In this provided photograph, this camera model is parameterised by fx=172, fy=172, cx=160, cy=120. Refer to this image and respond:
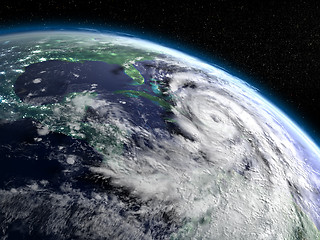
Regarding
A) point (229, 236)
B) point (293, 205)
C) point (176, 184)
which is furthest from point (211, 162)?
point (293, 205)

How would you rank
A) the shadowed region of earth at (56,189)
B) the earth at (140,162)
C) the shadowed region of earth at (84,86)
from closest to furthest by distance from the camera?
the shadowed region of earth at (56,189) → the earth at (140,162) → the shadowed region of earth at (84,86)

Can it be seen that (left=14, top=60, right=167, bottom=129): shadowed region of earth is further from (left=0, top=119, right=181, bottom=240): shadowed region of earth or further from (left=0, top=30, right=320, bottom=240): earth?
(left=0, top=119, right=181, bottom=240): shadowed region of earth

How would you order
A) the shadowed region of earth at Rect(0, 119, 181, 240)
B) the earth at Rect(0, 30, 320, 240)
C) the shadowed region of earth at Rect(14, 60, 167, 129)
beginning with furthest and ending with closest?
the shadowed region of earth at Rect(14, 60, 167, 129) < the earth at Rect(0, 30, 320, 240) < the shadowed region of earth at Rect(0, 119, 181, 240)

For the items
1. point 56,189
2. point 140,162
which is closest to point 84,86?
point 140,162

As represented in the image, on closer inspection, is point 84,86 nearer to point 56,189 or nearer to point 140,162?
point 140,162

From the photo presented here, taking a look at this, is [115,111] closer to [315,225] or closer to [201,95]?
[201,95]

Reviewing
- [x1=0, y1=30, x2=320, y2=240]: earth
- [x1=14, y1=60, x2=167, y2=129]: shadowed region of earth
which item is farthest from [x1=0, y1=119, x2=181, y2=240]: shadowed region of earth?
[x1=14, y1=60, x2=167, y2=129]: shadowed region of earth

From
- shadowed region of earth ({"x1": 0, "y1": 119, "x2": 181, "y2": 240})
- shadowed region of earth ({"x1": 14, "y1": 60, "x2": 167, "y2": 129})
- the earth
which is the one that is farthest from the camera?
shadowed region of earth ({"x1": 14, "y1": 60, "x2": 167, "y2": 129})

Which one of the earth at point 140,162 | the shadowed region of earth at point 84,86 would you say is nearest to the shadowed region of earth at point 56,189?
the earth at point 140,162

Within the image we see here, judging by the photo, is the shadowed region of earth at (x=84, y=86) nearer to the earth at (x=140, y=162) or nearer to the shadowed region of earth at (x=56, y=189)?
the earth at (x=140, y=162)
